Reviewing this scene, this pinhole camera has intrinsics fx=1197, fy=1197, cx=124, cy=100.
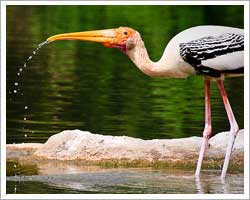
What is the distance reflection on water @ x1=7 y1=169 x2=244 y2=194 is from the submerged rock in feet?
0.74

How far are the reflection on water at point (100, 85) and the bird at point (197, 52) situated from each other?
1.32m

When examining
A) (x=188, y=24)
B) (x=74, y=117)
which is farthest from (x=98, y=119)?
(x=188, y=24)

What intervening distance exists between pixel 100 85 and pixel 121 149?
477 centimetres

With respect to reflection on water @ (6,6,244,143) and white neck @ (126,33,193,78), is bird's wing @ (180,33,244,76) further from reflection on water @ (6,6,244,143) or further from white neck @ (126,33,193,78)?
reflection on water @ (6,6,244,143)

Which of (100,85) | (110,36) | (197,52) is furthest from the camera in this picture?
(100,85)

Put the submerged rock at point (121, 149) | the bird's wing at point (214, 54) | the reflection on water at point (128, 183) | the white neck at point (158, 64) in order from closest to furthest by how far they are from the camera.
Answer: the reflection on water at point (128, 183) < the bird's wing at point (214, 54) < the white neck at point (158, 64) < the submerged rock at point (121, 149)

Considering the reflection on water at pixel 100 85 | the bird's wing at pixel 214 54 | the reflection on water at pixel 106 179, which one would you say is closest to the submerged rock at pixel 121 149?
the reflection on water at pixel 106 179

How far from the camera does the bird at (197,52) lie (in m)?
10.4

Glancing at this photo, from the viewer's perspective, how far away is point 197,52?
10.4 metres

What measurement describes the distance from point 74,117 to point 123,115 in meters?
0.53

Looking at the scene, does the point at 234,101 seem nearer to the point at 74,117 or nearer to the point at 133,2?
the point at 74,117

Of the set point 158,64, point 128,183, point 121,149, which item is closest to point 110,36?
point 158,64

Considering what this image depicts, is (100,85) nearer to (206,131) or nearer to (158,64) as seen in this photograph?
(206,131)

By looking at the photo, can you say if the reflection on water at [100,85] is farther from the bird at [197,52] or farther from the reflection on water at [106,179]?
the bird at [197,52]
